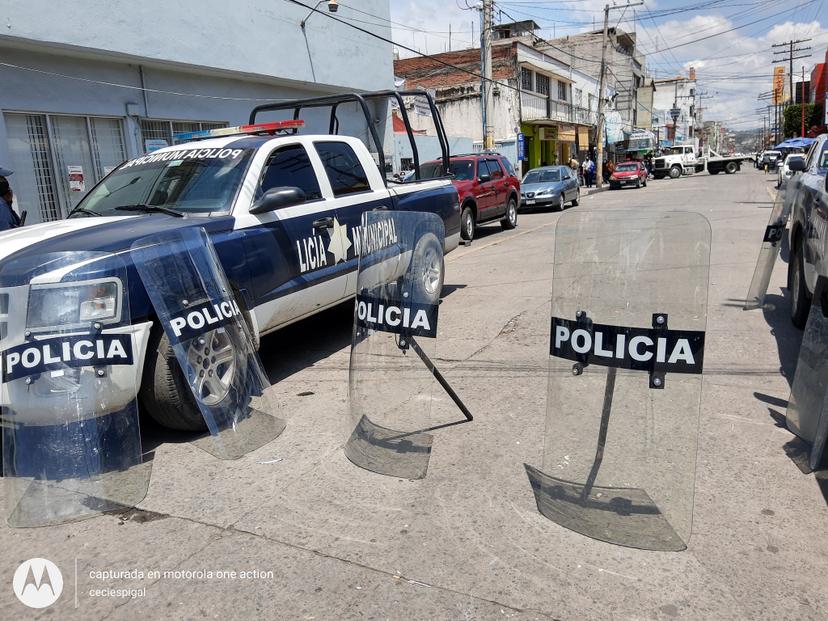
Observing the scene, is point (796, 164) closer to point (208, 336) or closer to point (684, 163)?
point (208, 336)

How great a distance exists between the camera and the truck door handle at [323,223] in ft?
18.8

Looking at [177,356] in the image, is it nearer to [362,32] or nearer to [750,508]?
[750,508]

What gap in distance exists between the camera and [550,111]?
40344 millimetres

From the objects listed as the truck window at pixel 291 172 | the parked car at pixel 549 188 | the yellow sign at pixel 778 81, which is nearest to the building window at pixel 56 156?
the truck window at pixel 291 172

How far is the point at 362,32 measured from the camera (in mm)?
18469

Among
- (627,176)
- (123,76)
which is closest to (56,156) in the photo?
(123,76)

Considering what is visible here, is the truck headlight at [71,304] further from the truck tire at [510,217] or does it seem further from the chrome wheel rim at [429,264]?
the truck tire at [510,217]

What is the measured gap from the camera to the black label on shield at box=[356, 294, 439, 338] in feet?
13.3

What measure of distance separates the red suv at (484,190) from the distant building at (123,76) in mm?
4710

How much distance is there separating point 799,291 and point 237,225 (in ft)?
17.4

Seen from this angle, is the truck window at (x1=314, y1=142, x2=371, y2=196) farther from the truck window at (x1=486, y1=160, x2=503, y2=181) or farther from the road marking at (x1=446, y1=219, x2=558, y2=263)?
the truck window at (x1=486, y1=160, x2=503, y2=181)

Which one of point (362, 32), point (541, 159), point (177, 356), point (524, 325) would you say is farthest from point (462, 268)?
point (541, 159)

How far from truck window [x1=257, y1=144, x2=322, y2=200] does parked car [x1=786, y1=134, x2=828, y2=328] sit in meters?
4.16

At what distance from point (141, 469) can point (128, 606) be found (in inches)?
51.7
